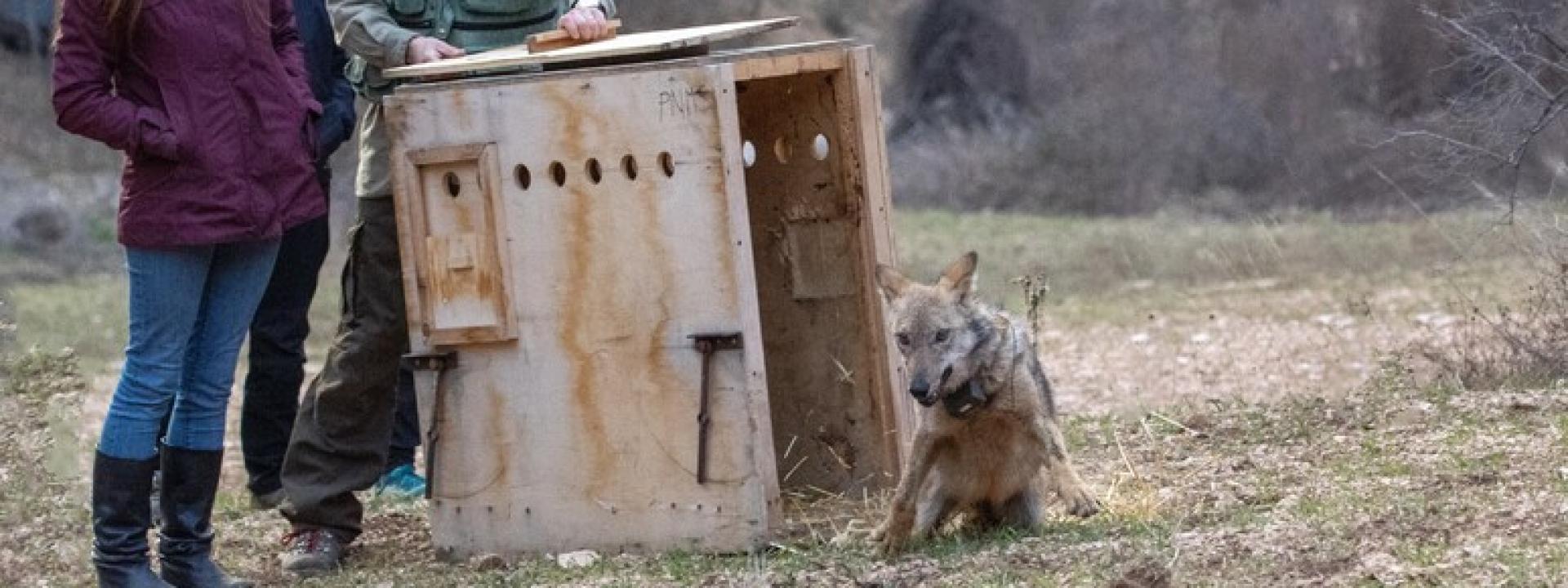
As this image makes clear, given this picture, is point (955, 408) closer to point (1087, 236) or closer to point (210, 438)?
point (210, 438)

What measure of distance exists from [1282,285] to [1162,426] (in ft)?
16.3

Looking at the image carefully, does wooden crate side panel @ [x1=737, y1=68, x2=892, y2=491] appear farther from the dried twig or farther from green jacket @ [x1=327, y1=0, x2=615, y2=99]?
the dried twig

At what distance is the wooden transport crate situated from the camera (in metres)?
5.75

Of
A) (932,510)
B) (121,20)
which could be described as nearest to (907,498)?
(932,510)

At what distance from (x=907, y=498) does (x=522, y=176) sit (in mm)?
1365

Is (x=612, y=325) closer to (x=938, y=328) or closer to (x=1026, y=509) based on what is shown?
(x=938, y=328)

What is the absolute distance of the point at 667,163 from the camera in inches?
227

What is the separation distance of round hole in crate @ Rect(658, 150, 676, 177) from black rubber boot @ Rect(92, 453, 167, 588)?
152 cm

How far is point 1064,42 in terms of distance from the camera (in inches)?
743

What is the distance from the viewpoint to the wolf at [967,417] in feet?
19.0

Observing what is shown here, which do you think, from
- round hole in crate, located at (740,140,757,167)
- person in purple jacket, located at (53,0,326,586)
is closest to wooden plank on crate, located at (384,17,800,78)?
person in purple jacket, located at (53,0,326,586)

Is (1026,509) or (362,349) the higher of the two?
(362,349)

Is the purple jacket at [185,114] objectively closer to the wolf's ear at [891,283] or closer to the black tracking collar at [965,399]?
the wolf's ear at [891,283]

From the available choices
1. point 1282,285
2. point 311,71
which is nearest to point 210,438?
point 311,71
